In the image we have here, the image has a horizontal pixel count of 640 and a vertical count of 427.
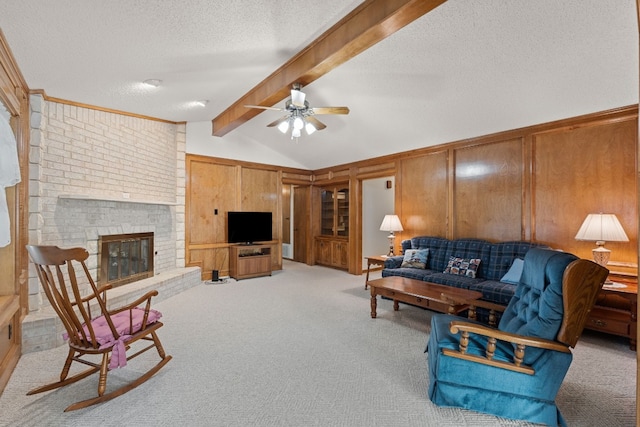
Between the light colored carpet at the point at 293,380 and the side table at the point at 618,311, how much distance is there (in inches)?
6.2

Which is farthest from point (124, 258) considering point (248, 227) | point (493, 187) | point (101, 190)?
point (493, 187)

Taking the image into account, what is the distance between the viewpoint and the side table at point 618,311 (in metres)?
2.93

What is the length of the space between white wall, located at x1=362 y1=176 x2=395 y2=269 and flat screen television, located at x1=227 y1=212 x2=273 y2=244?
2.11 metres

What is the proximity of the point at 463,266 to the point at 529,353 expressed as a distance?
2.43m

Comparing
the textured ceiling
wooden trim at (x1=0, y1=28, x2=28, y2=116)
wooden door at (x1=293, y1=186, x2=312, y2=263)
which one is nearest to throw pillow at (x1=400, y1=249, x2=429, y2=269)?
the textured ceiling

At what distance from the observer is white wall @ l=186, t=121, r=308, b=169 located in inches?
229

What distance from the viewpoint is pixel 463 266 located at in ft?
13.9

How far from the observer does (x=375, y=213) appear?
7.15 m

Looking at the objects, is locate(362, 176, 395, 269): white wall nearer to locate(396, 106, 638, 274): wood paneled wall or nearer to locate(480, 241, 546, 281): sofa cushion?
locate(396, 106, 638, 274): wood paneled wall

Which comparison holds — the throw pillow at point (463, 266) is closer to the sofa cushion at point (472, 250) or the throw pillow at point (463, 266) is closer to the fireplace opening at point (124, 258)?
the sofa cushion at point (472, 250)

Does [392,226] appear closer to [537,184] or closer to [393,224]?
[393,224]

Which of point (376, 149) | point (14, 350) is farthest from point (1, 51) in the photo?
point (376, 149)

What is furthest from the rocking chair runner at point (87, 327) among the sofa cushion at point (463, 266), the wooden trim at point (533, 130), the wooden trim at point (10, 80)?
the wooden trim at point (533, 130)

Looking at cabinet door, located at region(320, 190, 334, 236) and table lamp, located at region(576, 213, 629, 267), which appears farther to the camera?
cabinet door, located at region(320, 190, 334, 236)
